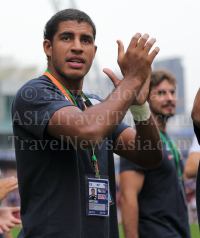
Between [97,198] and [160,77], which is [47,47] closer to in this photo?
[97,198]

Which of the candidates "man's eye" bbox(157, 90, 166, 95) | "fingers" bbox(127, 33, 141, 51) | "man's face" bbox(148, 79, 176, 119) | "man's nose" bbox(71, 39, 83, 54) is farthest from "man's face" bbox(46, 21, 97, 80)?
"man's eye" bbox(157, 90, 166, 95)

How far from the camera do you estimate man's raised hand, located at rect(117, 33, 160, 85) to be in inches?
91.4

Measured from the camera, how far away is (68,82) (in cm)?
276

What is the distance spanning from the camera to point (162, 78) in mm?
4918

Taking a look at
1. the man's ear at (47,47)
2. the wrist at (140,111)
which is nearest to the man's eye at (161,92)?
the wrist at (140,111)

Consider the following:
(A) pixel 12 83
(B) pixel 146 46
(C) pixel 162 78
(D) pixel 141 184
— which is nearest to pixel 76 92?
(B) pixel 146 46

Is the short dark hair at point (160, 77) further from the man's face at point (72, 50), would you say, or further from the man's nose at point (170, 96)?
the man's face at point (72, 50)

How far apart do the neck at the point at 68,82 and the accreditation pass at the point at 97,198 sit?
1.96ft

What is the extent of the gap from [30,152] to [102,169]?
1.46 feet

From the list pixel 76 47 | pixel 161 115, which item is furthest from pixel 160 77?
pixel 76 47

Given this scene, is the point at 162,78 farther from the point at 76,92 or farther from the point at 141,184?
the point at 76,92

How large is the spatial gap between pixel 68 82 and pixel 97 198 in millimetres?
729

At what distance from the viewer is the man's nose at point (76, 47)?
2639 millimetres

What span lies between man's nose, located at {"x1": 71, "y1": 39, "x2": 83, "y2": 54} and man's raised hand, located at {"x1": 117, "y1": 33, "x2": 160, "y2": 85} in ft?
1.14
